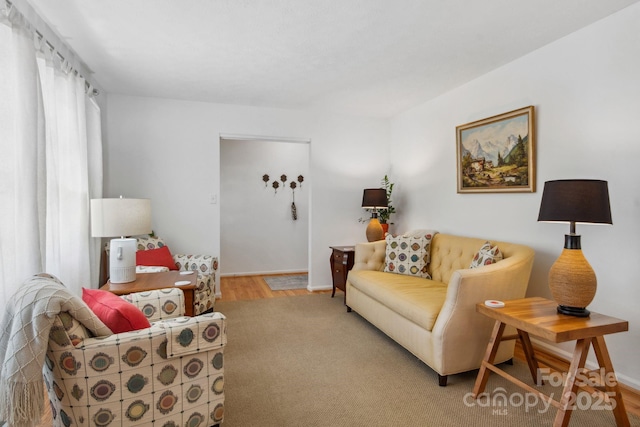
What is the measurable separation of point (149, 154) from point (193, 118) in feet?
2.18

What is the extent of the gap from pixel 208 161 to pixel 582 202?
378 centimetres

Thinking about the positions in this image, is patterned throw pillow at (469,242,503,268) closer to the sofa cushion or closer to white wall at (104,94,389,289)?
the sofa cushion

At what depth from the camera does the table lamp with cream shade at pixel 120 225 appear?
249 centimetres

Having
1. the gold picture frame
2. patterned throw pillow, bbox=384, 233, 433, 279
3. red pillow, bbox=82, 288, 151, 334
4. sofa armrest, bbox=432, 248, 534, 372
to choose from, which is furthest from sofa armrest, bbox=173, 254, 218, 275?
the gold picture frame

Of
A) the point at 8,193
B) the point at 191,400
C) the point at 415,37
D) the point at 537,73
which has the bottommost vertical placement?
the point at 191,400

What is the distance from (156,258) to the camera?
3762 mm

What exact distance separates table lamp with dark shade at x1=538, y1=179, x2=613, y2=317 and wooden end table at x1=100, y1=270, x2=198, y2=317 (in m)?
2.26

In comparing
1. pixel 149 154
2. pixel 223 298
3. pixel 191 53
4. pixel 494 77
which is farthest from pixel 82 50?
pixel 494 77

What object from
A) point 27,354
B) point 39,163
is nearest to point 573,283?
point 27,354

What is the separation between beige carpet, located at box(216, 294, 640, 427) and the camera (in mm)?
2018

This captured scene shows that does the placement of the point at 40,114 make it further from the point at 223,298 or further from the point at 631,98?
the point at 631,98

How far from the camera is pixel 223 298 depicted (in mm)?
4586

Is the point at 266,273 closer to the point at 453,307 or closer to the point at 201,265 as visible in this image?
the point at 201,265

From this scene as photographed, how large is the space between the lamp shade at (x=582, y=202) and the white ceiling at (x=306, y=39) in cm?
114
